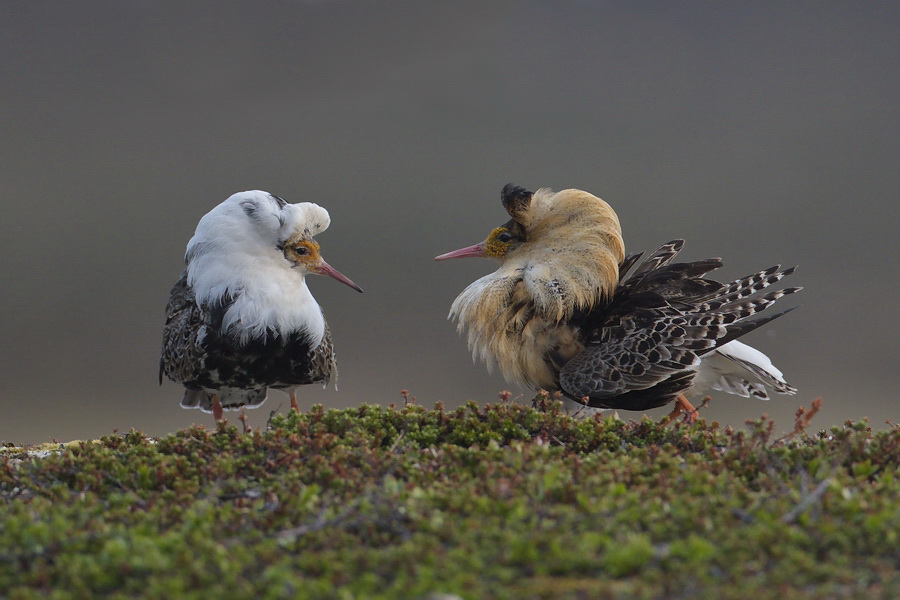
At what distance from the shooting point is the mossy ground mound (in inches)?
147

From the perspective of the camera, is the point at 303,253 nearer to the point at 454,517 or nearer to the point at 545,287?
the point at 545,287

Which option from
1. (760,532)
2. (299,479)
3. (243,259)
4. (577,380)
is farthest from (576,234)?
(760,532)

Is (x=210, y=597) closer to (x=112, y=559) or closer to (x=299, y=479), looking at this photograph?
(x=112, y=559)

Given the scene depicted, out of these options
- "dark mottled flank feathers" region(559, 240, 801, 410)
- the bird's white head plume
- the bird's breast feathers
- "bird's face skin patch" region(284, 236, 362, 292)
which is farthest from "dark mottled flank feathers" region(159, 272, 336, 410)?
"dark mottled flank feathers" region(559, 240, 801, 410)

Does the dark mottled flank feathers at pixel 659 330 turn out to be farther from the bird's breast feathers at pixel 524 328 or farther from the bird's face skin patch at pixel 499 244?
the bird's face skin patch at pixel 499 244

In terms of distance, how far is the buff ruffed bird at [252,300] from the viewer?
820cm

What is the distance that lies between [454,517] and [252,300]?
4.35 m

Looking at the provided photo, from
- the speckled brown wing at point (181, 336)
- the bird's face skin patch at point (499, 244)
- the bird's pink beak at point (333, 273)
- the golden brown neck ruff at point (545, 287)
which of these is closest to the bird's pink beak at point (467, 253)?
the bird's face skin patch at point (499, 244)

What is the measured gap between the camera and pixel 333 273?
339 inches

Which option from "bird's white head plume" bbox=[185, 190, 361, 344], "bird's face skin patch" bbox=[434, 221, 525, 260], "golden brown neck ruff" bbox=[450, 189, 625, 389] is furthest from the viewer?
"bird's face skin patch" bbox=[434, 221, 525, 260]

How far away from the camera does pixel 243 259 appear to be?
8297mm

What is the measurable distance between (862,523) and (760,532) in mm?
620

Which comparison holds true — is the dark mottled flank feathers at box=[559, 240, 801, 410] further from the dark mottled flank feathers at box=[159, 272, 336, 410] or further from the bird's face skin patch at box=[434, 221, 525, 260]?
the dark mottled flank feathers at box=[159, 272, 336, 410]

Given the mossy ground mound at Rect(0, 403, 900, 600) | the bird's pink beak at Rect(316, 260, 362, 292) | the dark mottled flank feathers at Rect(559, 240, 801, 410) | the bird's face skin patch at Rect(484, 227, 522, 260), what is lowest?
the mossy ground mound at Rect(0, 403, 900, 600)
